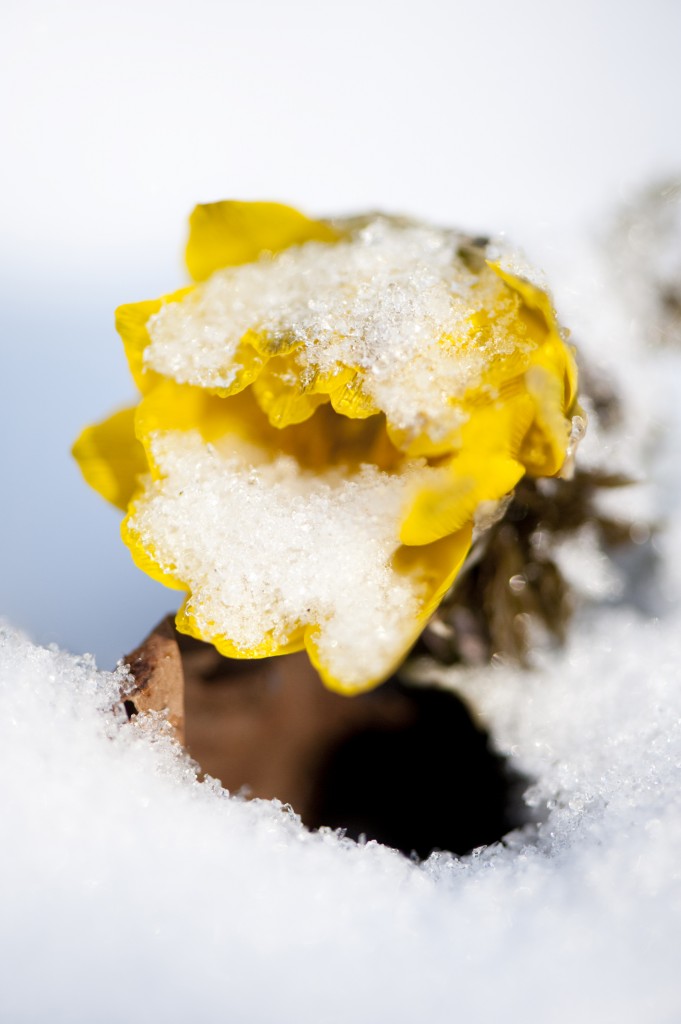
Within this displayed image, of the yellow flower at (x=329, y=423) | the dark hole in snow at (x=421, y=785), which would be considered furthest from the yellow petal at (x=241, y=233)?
the dark hole in snow at (x=421, y=785)

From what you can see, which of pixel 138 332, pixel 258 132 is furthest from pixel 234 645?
pixel 258 132

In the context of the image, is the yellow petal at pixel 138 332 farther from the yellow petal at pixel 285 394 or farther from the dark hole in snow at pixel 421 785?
the dark hole in snow at pixel 421 785

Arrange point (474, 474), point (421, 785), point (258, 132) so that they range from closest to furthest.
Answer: point (474, 474) < point (421, 785) < point (258, 132)

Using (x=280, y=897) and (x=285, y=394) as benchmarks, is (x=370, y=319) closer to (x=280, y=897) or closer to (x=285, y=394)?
(x=285, y=394)

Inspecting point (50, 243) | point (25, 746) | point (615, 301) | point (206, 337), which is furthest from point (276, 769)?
point (50, 243)

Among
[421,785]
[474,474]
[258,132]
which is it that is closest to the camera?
[474,474]

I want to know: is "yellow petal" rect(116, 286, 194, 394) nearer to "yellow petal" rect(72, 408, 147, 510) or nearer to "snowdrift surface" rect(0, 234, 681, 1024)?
"yellow petal" rect(72, 408, 147, 510)

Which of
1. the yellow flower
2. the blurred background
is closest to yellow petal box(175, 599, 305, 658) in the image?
the yellow flower

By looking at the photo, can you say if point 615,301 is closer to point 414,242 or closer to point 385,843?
point 414,242

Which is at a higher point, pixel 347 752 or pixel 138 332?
pixel 138 332
